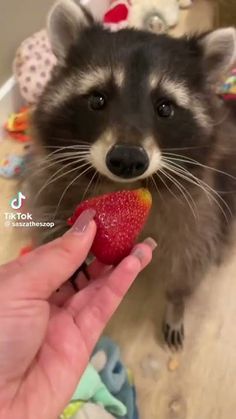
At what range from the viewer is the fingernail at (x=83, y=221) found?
2.87 feet

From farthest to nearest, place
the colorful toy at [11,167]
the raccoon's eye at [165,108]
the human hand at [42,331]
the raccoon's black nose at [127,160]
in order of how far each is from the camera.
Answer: the colorful toy at [11,167] → the raccoon's eye at [165,108] → the raccoon's black nose at [127,160] → the human hand at [42,331]

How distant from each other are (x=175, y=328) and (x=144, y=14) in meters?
1.35

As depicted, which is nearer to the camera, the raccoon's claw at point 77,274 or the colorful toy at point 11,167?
the raccoon's claw at point 77,274

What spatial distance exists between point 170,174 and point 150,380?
0.63 m

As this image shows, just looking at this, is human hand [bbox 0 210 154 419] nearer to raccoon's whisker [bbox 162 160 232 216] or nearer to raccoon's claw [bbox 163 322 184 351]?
raccoon's whisker [bbox 162 160 232 216]

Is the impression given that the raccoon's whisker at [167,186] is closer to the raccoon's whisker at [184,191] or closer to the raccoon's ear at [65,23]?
the raccoon's whisker at [184,191]

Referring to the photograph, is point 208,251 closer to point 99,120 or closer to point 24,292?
point 99,120

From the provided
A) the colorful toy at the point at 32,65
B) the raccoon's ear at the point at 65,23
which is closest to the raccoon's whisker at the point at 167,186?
the raccoon's ear at the point at 65,23

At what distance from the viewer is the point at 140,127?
38.7 inches

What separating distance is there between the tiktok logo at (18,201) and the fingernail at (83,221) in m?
0.63

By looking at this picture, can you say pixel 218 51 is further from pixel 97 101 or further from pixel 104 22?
pixel 104 22

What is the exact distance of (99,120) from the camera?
40.8 inches

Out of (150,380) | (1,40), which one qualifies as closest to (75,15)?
(1,40)

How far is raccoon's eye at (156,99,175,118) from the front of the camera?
1.06 m
